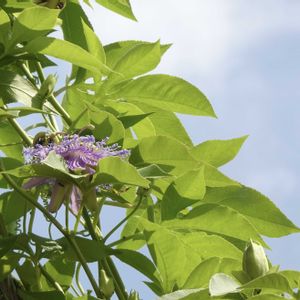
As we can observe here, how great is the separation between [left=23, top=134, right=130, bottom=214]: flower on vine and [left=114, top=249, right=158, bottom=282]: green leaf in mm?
128

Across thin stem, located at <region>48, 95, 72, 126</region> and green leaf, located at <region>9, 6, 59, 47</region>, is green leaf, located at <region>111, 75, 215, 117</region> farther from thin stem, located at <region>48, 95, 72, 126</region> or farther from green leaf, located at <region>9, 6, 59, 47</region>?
green leaf, located at <region>9, 6, 59, 47</region>

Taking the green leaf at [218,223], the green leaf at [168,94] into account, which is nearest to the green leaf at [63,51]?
the green leaf at [168,94]

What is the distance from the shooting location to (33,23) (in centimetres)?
107

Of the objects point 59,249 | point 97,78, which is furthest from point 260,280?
point 97,78

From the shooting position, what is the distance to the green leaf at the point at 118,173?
95cm

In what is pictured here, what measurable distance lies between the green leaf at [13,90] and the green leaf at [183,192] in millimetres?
236

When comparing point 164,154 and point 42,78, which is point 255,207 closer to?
point 164,154

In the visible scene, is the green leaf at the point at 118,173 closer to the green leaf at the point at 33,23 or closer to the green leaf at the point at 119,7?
the green leaf at the point at 33,23

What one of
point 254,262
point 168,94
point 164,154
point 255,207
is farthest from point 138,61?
point 254,262

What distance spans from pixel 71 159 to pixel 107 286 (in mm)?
190

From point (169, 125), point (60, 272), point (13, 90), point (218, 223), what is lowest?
point (60, 272)

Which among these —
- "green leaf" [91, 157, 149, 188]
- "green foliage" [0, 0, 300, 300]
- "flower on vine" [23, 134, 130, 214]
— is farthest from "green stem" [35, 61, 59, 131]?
"green leaf" [91, 157, 149, 188]

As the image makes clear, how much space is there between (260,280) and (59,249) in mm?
475

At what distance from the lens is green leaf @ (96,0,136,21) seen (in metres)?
1.35
